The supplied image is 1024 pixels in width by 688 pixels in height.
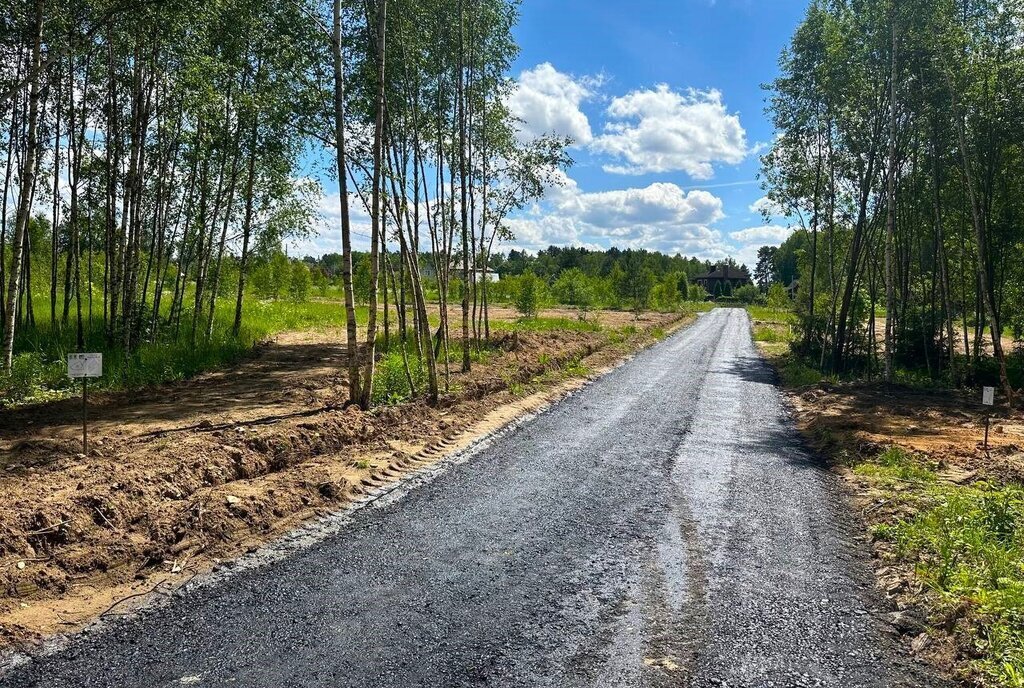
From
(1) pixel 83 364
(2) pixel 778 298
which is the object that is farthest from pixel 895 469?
(2) pixel 778 298

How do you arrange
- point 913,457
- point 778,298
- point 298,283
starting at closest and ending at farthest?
point 913,457 < point 298,283 < point 778,298

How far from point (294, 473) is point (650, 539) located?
3626 millimetres

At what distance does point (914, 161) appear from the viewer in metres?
15.0

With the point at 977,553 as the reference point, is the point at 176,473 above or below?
above

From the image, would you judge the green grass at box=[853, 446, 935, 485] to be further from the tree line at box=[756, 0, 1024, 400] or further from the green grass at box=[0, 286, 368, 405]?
the green grass at box=[0, 286, 368, 405]

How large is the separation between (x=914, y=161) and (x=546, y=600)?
1607cm

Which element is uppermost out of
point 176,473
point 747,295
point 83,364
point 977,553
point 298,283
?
point 747,295

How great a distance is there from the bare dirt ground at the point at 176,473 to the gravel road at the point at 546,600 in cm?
52

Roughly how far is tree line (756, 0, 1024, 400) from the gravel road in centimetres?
989

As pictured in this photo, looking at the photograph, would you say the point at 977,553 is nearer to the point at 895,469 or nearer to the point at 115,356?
the point at 895,469

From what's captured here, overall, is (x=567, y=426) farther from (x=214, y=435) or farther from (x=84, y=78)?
(x=84, y=78)

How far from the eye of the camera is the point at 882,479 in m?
6.83

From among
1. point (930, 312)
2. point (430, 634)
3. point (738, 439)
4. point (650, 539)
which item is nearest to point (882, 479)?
point (738, 439)

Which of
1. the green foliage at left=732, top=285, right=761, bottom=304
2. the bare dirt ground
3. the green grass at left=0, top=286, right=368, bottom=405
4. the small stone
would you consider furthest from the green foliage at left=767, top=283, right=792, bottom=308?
the small stone
